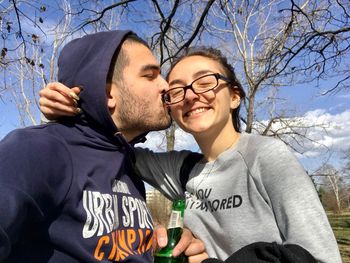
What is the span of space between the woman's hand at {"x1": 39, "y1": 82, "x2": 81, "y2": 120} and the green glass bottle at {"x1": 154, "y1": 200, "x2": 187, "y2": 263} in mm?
620

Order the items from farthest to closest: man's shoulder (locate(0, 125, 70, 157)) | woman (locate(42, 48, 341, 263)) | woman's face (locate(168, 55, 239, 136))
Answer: woman's face (locate(168, 55, 239, 136))
woman (locate(42, 48, 341, 263))
man's shoulder (locate(0, 125, 70, 157))

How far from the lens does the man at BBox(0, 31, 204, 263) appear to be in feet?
3.92

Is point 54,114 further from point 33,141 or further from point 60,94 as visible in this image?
point 33,141

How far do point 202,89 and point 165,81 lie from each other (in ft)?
0.89

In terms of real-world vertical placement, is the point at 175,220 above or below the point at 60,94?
below

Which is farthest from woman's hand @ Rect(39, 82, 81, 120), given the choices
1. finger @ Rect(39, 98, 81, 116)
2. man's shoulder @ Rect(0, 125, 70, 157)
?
man's shoulder @ Rect(0, 125, 70, 157)

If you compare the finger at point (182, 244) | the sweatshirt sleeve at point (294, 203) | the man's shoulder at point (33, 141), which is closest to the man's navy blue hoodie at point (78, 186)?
the man's shoulder at point (33, 141)

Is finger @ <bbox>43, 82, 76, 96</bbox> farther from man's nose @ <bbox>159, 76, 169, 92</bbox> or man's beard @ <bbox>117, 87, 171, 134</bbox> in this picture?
man's nose @ <bbox>159, 76, 169, 92</bbox>

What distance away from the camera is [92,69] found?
1.73m

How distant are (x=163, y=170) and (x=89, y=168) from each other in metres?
0.65

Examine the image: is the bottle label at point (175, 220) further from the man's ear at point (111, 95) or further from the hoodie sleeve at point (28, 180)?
the man's ear at point (111, 95)

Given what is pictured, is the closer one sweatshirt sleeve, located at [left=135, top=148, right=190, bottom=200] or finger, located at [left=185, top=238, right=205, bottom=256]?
finger, located at [left=185, top=238, right=205, bottom=256]

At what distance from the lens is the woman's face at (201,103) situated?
179cm

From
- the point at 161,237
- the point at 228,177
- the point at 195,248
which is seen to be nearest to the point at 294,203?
the point at 228,177
